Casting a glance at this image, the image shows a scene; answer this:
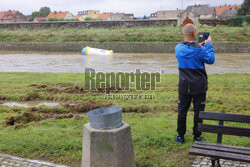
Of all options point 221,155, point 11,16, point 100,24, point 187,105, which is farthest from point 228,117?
point 11,16

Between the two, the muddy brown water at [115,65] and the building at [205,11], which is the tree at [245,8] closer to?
the building at [205,11]

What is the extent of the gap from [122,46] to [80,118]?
1975 centimetres

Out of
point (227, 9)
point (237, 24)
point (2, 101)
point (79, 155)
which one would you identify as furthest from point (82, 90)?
point (227, 9)

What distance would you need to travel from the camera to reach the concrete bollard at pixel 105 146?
11.2 feet

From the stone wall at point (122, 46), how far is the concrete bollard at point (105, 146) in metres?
21.5

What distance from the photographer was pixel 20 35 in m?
34.1

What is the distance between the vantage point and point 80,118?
6.41 metres

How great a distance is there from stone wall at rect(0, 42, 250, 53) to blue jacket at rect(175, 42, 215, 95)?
2020 cm

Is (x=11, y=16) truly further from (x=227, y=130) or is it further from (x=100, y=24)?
(x=227, y=130)

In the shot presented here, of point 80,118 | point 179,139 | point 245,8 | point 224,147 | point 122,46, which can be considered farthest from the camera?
point 245,8

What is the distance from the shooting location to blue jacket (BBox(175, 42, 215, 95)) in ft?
14.0

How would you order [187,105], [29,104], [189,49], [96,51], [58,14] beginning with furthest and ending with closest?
[58,14] → [96,51] → [29,104] → [187,105] → [189,49]

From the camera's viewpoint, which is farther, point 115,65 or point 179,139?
point 115,65

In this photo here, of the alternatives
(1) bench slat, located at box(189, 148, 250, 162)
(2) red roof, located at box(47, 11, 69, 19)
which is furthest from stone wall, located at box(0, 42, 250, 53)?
(2) red roof, located at box(47, 11, 69, 19)
